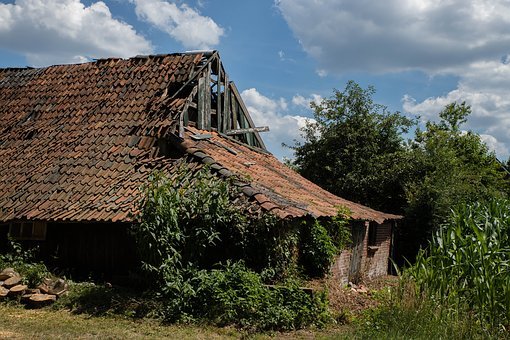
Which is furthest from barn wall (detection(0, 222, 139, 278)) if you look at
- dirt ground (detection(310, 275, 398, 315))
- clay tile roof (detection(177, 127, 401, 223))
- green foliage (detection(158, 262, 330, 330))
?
dirt ground (detection(310, 275, 398, 315))

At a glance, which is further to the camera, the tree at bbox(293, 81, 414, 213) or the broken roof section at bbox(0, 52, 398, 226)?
the tree at bbox(293, 81, 414, 213)

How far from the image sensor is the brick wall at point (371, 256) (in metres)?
14.0

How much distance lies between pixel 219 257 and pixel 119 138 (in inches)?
205

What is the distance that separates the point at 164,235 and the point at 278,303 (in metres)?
2.42

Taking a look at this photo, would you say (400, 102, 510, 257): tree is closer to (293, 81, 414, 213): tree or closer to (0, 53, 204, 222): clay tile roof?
(293, 81, 414, 213): tree

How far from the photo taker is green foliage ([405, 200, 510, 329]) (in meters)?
7.93

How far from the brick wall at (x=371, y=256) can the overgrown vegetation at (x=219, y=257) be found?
2214 mm

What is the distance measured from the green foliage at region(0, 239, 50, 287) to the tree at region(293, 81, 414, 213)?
1506cm

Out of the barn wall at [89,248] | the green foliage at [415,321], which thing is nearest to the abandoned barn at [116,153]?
the barn wall at [89,248]

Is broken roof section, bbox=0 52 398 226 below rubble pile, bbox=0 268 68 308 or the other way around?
the other way around

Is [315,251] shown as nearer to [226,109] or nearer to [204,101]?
[204,101]

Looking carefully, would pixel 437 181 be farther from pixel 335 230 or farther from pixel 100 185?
pixel 100 185

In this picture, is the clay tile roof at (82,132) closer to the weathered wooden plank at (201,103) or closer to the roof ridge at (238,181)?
the weathered wooden plank at (201,103)

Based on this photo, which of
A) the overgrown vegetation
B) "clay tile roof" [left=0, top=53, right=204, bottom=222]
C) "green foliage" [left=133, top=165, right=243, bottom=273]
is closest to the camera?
the overgrown vegetation
